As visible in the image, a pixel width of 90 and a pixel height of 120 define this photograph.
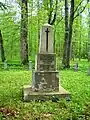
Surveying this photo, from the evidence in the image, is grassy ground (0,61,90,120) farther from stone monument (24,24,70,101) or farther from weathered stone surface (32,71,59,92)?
weathered stone surface (32,71,59,92)

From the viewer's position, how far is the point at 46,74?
35.9 ft

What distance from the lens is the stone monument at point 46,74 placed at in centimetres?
1060

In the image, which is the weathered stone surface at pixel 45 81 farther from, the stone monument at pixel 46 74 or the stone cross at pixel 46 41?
the stone cross at pixel 46 41

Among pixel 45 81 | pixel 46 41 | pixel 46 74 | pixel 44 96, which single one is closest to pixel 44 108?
pixel 44 96

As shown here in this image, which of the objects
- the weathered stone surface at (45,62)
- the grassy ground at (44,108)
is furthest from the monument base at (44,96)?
the weathered stone surface at (45,62)

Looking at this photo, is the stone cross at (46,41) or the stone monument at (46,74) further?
the stone cross at (46,41)

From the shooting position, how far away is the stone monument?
34.8 ft

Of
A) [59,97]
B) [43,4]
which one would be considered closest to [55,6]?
[43,4]

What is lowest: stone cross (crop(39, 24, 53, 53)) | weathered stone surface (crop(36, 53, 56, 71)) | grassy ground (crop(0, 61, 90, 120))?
grassy ground (crop(0, 61, 90, 120))

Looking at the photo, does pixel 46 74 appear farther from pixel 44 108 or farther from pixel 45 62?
pixel 44 108

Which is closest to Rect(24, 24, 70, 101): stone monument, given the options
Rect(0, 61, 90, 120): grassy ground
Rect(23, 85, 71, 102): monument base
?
Rect(23, 85, 71, 102): monument base

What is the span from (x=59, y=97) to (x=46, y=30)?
2.70 m

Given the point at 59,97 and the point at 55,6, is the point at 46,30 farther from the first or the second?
the point at 55,6

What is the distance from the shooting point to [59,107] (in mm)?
9094
